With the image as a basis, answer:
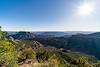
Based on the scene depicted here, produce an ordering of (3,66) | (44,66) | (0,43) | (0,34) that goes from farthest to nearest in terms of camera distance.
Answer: (0,43)
(0,34)
(3,66)
(44,66)

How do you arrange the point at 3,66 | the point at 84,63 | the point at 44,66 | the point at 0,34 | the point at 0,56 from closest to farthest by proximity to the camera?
the point at 44,66 → the point at 3,66 → the point at 0,56 → the point at 0,34 → the point at 84,63

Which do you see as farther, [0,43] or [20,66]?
[0,43]

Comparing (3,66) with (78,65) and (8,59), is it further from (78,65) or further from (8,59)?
(78,65)

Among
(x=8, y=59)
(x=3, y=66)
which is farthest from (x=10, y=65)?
(x=8, y=59)

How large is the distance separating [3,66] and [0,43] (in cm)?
793

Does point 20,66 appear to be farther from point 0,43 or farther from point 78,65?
point 78,65

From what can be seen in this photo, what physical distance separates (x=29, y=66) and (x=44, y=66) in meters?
3.50

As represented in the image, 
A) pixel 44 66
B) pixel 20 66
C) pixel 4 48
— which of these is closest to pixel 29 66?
pixel 20 66

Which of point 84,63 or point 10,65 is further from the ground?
point 10,65

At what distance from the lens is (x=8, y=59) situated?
2898 cm

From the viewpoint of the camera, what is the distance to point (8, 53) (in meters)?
30.5

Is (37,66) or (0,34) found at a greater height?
(0,34)

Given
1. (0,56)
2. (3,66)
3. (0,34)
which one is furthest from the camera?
(0,34)

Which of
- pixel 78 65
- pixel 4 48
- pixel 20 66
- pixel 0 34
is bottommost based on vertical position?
pixel 78 65
